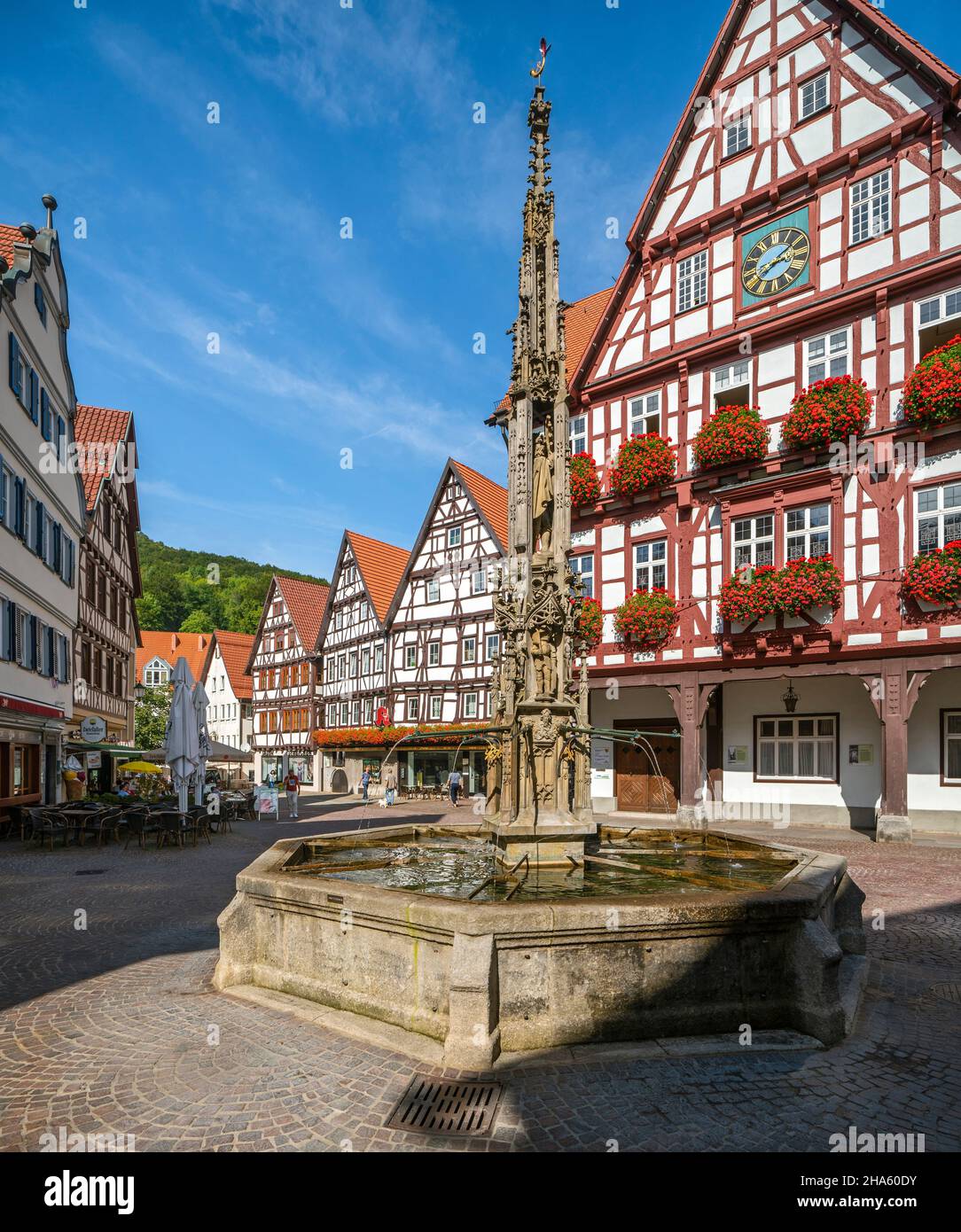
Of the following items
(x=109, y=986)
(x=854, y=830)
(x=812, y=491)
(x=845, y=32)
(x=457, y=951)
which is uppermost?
(x=845, y=32)

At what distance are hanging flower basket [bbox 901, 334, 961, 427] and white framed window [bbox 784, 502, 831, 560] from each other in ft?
9.08

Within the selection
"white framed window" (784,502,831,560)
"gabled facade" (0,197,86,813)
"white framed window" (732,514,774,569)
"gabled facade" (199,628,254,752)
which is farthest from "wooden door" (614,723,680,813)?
"gabled facade" (199,628,254,752)

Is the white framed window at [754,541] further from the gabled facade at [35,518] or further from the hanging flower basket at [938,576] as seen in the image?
the gabled facade at [35,518]

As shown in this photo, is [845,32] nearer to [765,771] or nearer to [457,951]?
[765,771]

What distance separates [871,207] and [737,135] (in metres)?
4.59

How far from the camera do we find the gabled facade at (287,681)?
4359 centimetres

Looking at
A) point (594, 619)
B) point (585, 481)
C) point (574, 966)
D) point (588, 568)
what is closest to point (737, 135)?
point (585, 481)

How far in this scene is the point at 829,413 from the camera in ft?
58.1

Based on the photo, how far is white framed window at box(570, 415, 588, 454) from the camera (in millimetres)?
23500

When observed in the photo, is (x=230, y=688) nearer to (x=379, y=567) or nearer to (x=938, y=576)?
(x=379, y=567)

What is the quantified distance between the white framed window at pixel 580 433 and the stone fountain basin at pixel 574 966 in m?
19.2

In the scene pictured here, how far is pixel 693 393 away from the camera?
2097cm

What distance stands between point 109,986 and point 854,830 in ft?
55.7
